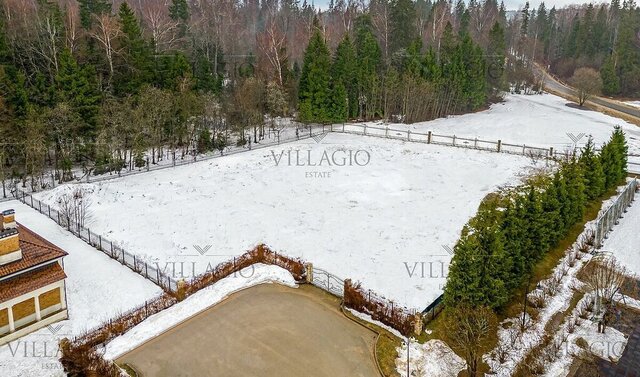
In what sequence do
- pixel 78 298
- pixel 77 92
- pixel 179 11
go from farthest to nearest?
pixel 179 11 → pixel 77 92 → pixel 78 298

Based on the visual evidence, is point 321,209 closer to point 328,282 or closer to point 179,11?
point 328,282

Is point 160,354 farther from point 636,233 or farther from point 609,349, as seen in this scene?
point 636,233

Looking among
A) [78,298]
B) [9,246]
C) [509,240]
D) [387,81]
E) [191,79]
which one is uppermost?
→ [387,81]

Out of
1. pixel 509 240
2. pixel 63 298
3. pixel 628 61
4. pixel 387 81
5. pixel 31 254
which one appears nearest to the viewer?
pixel 31 254

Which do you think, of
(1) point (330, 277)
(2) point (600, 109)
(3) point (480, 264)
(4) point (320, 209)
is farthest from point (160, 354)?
(2) point (600, 109)

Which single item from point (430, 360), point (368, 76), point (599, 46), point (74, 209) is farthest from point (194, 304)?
point (599, 46)

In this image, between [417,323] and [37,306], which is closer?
[417,323]
